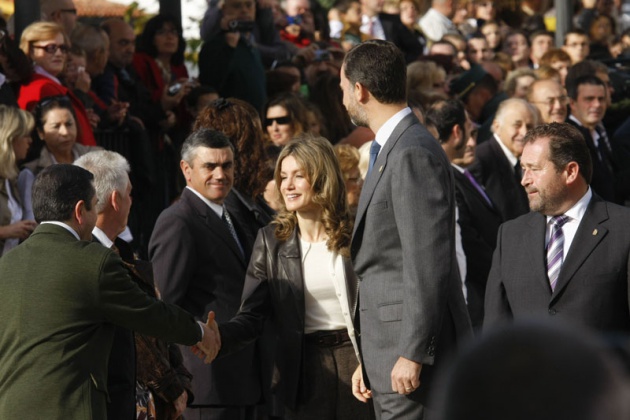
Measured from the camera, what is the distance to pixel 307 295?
579 centimetres

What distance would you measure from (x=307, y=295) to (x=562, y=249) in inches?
52.3

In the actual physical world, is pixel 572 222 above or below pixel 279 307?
above

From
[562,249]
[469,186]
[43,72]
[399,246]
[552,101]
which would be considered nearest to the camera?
[399,246]

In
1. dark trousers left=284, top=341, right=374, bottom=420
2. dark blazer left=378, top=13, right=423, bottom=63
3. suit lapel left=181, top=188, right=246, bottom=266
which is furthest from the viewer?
dark blazer left=378, top=13, right=423, bottom=63

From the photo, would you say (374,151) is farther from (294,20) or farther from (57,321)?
(294,20)

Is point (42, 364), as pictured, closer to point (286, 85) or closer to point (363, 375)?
point (363, 375)

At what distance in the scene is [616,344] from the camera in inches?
53.0

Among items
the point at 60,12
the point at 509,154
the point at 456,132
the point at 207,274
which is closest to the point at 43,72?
the point at 60,12

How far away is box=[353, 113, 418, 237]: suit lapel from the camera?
4.74 m

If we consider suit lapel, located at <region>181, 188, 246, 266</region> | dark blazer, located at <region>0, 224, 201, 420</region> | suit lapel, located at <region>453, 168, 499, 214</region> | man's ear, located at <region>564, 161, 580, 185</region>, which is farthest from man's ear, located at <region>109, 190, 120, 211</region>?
suit lapel, located at <region>453, 168, 499, 214</region>

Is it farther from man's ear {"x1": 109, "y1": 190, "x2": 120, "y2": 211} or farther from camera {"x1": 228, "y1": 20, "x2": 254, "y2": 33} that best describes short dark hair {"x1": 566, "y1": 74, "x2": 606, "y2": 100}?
man's ear {"x1": 109, "y1": 190, "x2": 120, "y2": 211}

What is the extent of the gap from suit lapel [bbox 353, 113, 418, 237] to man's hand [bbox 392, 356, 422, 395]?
0.62 meters

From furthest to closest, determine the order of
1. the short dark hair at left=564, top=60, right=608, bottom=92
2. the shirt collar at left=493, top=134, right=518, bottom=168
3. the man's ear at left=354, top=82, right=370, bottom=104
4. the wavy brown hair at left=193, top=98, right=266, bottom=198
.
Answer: the short dark hair at left=564, top=60, right=608, bottom=92, the shirt collar at left=493, top=134, right=518, bottom=168, the wavy brown hair at left=193, top=98, right=266, bottom=198, the man's ear at left=354, top=82, right=370, bottom=104

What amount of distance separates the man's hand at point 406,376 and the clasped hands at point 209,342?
3.67 ft
